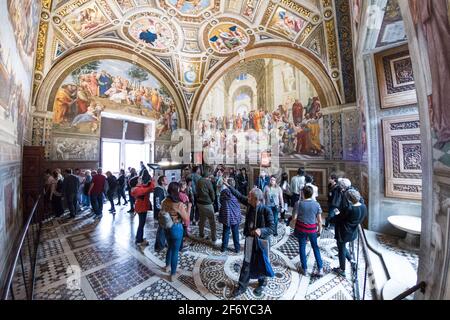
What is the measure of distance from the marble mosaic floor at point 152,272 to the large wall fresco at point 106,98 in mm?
5029

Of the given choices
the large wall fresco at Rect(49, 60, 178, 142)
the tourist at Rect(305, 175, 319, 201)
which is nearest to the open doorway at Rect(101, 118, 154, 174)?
the large wall fresco at Rect(49, 60, 178, 142)

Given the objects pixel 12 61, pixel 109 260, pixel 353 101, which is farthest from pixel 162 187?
pixel 353 101

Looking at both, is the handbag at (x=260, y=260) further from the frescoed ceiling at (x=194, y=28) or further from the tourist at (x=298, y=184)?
the frescoed ceiling at (x=194, y=28)

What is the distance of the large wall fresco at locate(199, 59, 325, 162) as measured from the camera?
794 cm

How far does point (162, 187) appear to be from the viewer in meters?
4.28

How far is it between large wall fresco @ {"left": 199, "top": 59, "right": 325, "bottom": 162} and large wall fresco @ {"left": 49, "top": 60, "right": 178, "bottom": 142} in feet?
8.81

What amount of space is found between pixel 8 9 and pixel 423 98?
5670 millimetres

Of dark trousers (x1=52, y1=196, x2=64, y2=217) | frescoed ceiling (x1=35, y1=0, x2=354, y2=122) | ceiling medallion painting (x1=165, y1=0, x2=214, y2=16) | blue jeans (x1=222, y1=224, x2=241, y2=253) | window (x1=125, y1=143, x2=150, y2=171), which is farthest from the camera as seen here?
window (x1=125, y1=143, x2=150, y2=171)

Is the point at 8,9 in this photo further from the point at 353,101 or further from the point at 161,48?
the point at 353,101

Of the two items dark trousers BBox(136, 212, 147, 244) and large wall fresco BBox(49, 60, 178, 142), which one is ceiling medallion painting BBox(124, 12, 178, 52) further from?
dark trousers BBox(136, 212, 147, 244)

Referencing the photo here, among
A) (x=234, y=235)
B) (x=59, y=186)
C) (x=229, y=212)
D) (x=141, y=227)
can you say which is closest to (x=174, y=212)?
(x=229, y=212)

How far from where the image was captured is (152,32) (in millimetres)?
8109

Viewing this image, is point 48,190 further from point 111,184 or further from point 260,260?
point 260,260

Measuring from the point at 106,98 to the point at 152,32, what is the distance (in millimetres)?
3742
